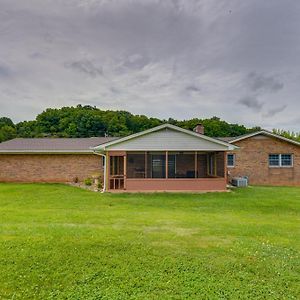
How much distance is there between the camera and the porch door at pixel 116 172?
16.5 metres

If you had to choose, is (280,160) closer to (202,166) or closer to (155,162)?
(202,166)

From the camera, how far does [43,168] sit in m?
20.1

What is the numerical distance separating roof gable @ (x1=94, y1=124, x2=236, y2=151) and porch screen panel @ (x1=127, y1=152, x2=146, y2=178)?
2097mm

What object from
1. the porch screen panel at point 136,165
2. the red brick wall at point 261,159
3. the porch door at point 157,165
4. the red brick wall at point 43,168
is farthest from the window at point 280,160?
the red brick wall at point 43,168

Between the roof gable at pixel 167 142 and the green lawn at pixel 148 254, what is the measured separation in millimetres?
6385

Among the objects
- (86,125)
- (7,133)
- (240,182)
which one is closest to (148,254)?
(240,182)

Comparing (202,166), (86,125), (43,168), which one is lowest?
(43,168)

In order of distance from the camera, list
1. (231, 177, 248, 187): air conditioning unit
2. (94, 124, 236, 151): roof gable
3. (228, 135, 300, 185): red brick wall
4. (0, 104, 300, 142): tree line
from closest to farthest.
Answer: (94, 124, 236, 151): roof gable → (231, 177, 248, 187): air conditioning unit → (228, 135, 300, 185): red brick wall → (0, 104, 300, 142): tree line

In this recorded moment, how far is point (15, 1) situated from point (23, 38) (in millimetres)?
3379

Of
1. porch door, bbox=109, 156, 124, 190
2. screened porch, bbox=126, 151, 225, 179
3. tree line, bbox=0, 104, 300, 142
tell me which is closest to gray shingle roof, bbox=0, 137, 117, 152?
porch door, bbox=109, 156, 124, 190

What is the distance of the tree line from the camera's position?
44.1m

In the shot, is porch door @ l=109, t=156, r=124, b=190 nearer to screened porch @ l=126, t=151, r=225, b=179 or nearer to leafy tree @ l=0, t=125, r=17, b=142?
screened porch @ l=126, t=151, r=225, b=179

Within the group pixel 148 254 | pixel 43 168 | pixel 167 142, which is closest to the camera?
pixel 148 254

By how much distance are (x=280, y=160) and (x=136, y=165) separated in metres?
10.6
